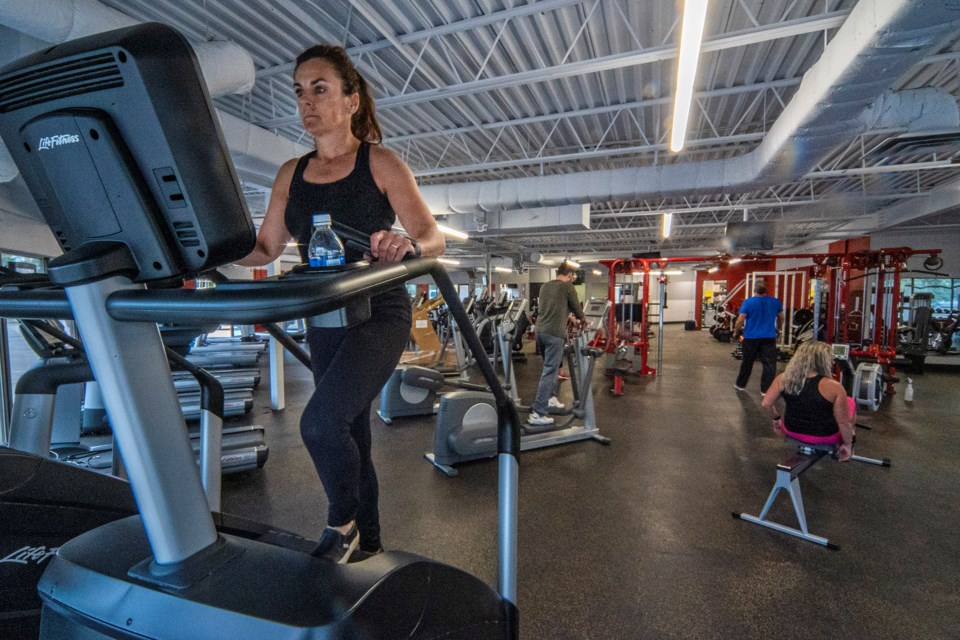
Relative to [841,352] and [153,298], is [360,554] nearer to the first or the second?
[153,298]

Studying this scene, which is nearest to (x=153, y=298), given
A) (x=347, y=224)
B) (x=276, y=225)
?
(x=347, y=224)

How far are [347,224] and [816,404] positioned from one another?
9.20 ft

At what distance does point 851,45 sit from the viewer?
2.90 meters

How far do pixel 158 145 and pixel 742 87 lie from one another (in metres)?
5.72

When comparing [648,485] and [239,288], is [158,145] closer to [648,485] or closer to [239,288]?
[239,288]

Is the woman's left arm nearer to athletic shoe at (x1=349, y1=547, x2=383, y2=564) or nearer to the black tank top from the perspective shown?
the black tank top

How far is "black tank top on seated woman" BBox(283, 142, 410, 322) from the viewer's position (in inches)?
45.8

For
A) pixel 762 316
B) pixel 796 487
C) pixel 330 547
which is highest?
pixel 762 316

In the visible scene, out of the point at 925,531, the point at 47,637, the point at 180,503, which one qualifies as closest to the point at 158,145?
the point at 180,503

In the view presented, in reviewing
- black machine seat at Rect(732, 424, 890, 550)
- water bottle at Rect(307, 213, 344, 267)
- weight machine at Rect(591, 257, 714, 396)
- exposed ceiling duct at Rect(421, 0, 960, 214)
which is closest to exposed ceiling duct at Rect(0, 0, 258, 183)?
water bottle at Rect(307, 213, 344, 267)

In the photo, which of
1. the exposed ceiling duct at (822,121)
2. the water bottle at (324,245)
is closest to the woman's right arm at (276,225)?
the water bottle at (324,245)

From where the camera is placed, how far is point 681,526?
2439 millimetres

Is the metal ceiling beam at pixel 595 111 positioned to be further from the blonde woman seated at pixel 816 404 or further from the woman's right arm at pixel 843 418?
the woman's right arm at pixel 843 418

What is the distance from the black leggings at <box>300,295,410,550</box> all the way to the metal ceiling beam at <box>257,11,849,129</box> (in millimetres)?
3556
